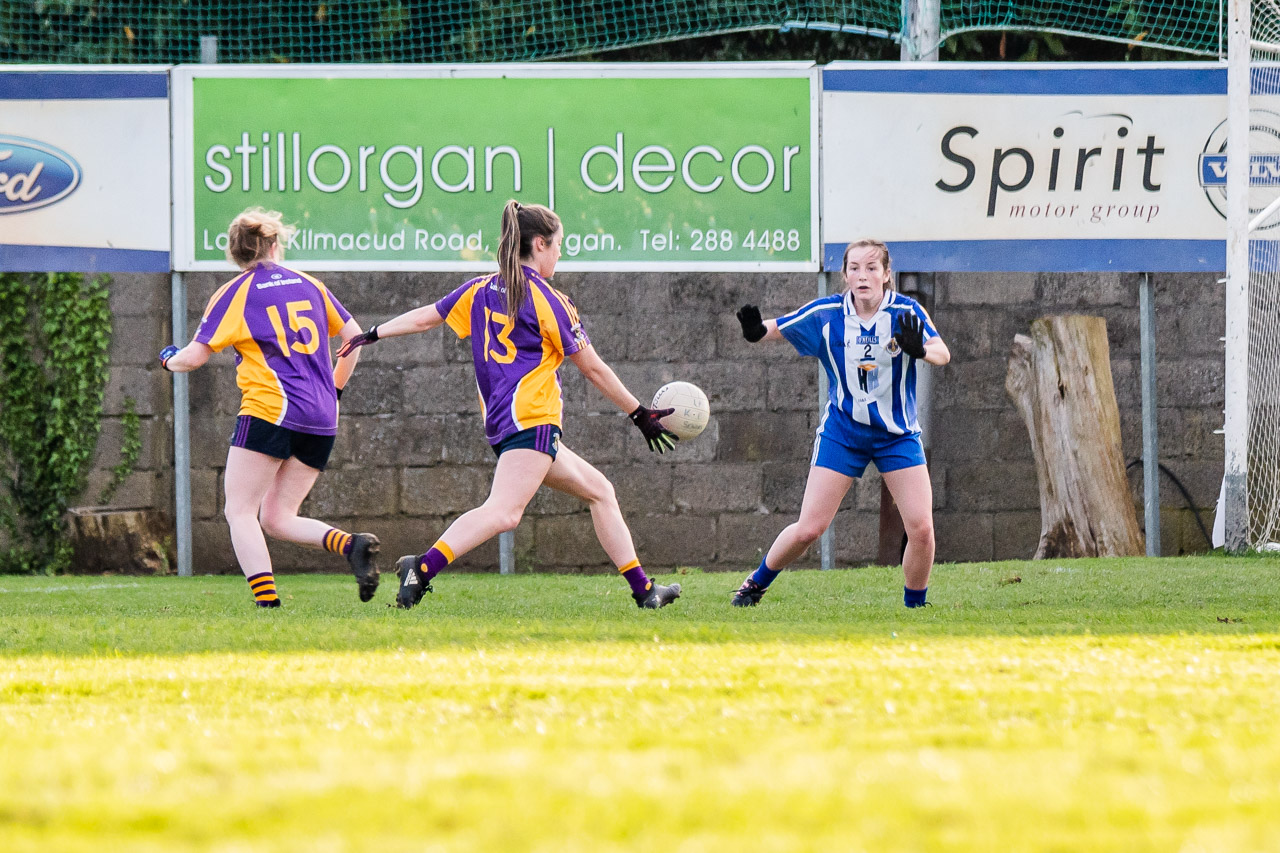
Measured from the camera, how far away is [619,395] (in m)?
5.77

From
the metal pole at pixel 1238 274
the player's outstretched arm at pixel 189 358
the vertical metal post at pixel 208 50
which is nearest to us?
the player's outstretched arm at pixel 189 358

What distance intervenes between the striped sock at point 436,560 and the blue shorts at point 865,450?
60.3 inches

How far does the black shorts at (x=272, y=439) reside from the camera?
621 cm

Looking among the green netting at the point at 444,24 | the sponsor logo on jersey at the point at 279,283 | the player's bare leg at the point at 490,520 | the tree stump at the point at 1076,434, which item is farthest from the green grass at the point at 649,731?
the green netting at the point at 444,24

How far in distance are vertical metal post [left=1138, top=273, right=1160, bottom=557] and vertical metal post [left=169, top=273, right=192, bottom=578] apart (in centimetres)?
617

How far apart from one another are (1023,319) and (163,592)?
582 centimetres

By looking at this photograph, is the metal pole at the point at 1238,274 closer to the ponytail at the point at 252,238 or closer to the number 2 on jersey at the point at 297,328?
the number 2 on jersey at the point at 297,328

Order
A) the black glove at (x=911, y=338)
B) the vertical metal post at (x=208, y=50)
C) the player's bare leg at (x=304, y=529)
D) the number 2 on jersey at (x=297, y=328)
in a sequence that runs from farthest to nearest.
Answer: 1. the vertical metal post at (x=208, y=50)
2. the number 2 on jersey at (x=297, y=328)
3. the player's bare leg at (x=304, y=529)
4. the black glove at (x=911, y=338)

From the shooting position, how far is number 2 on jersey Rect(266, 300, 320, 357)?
6.30 m

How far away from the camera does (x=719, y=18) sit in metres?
10.1

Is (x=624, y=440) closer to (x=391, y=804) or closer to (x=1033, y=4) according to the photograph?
(x=1033, y=4)

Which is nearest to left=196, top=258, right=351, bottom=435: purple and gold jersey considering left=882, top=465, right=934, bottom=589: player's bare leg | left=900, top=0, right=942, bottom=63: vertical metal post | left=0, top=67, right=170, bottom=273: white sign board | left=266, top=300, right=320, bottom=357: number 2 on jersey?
left=266, top=300, right=320, bottom=357: number 2 on jersey

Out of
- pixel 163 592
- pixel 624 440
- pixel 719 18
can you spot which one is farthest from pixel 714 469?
pixel 163 592

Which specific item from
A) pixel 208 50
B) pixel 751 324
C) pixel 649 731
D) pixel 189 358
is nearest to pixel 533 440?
pixel 751 324
